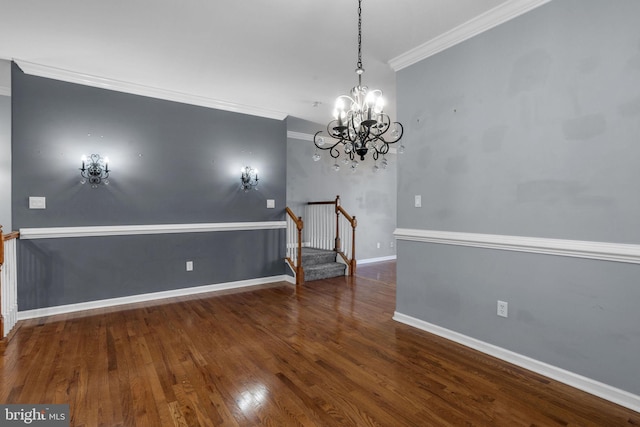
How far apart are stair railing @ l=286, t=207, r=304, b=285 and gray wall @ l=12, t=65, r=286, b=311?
0.18 m

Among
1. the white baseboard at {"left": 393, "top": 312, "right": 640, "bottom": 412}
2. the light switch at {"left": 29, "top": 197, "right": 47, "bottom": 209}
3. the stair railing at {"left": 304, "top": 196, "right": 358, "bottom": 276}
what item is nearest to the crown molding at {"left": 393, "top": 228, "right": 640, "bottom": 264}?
the white baseboard at {"left": 393, "top": 312, "right": 640, "bottom": 412}

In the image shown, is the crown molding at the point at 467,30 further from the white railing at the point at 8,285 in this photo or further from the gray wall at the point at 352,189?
the white railing at the point at 8,285

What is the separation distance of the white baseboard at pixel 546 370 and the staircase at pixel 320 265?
2.54 metres

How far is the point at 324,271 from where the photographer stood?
5.75 m

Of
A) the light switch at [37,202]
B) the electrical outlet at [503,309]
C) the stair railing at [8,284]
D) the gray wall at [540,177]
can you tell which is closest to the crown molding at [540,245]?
the gray wall at [540,177]

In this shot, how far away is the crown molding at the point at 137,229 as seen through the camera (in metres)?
3.75

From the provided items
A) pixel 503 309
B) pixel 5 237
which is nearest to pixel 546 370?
pixel 503 309

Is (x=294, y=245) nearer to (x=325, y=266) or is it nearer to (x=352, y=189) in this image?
(x=325, y=266)

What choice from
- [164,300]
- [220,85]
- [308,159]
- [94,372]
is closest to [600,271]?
[94,372]

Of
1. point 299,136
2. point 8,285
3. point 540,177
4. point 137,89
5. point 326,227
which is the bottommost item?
point 8,285

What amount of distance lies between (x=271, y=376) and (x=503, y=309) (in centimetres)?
200

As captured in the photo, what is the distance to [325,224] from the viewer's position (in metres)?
6.63

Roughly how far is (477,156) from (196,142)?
387 centimetres

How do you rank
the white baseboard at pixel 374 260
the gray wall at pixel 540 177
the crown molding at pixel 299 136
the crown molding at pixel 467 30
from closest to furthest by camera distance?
the gray wall at pixel 540 177, the crown molding at pixel 467 30, the crown molding at pixel 299 136, the white baseboard at pixel 374 260
